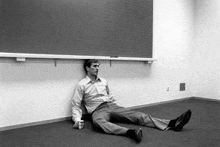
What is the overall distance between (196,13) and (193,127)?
10.2 feet

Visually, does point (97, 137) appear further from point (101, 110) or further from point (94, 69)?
point (94, 69)

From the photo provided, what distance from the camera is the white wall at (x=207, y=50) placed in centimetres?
443

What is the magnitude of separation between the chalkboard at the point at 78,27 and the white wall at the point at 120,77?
193 millimetres

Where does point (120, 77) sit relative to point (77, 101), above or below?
above

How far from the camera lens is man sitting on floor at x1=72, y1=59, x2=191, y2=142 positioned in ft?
7.84

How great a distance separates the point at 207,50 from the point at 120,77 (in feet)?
7.54

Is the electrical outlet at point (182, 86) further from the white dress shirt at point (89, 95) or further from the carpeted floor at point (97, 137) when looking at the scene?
the white dress shirt at point (89, 95)

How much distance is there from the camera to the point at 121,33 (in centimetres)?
331

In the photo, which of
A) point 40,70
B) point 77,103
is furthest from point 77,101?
point 40,70

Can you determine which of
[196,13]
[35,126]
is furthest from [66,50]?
[196,13]

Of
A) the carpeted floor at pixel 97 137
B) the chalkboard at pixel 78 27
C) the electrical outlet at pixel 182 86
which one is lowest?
the carpeted floor at pixel 97 137

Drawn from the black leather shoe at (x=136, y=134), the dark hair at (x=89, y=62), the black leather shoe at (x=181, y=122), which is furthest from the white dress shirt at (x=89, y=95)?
the black leather shoe at (x=181, y=122)

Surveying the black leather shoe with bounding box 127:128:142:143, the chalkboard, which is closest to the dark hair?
the chalkboard

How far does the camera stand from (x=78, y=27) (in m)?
2.81
